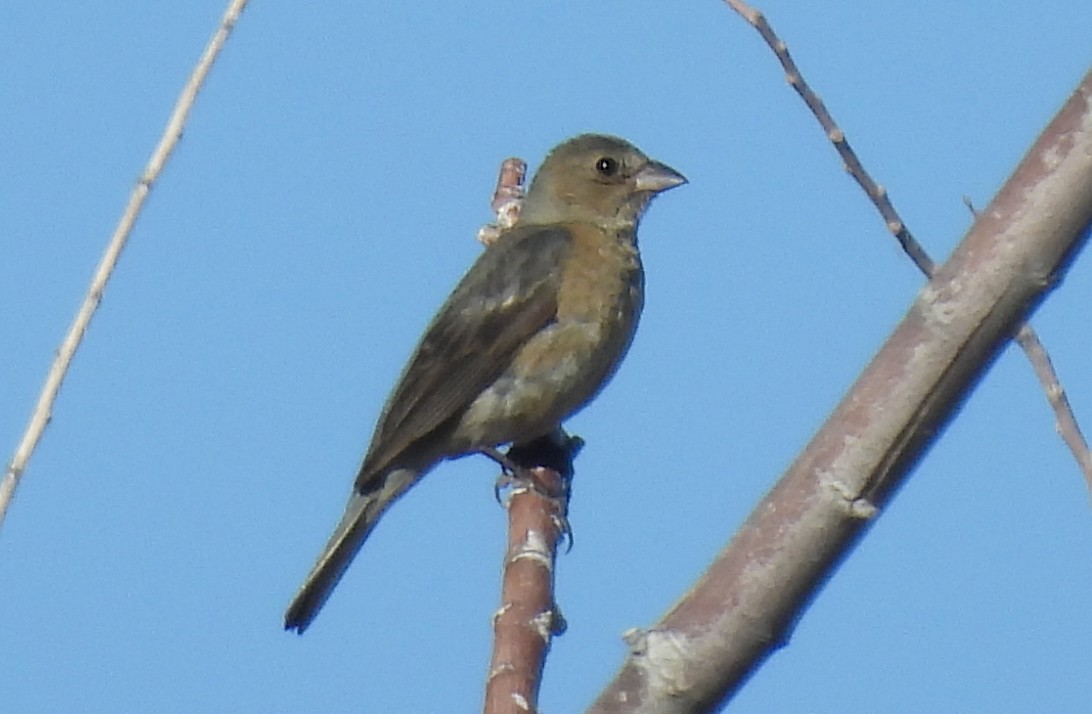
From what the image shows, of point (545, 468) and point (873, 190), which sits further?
point (545, 468)

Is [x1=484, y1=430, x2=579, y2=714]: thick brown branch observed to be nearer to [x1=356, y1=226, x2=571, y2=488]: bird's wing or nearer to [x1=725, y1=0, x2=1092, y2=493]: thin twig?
[x1=356, y1=226, x2=571, y2=488]: bird's wing

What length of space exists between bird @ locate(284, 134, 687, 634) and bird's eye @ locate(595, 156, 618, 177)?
0.44m

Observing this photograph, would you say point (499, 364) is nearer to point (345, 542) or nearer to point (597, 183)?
point (345, 542)

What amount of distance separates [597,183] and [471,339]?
1.08 metres

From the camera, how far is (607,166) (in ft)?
22.3

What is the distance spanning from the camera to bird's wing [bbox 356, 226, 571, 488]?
584 centimetres

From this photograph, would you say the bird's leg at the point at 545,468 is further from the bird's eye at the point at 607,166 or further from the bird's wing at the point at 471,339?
the bird's eye at the point at 607,166

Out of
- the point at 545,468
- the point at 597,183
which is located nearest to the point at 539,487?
the point at 545,468

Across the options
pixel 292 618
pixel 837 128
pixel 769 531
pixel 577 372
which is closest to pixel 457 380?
pixel 577 372

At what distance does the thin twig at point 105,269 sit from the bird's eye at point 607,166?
13.6ft

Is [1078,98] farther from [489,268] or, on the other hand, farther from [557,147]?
[557,147]

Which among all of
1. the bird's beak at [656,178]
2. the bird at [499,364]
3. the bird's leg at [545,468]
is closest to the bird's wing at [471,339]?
the bird at [499,364]

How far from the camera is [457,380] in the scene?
593 cm

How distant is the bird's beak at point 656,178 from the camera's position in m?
6.64
